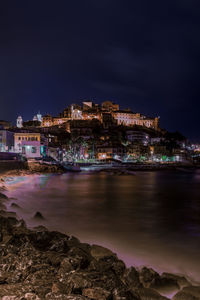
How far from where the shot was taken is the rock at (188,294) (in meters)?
4.34

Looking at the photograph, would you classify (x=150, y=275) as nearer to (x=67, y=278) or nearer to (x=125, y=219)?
(x=67, y=278)

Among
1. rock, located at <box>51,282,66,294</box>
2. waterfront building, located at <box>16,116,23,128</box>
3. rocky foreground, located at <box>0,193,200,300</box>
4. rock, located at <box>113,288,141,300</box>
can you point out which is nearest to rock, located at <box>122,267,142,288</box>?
rocky foreground, located at <box>0,193,200,300</box>

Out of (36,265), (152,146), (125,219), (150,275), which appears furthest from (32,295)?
(152,146)

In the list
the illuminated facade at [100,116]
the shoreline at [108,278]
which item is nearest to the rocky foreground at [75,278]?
the shoreline at [108,278]

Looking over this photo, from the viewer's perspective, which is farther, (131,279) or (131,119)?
(131,119)

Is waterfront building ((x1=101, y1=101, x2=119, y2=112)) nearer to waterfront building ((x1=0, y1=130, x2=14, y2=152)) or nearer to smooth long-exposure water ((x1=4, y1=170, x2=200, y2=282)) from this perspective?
waterfront building ((x1=0, y1=130, x2=14, y2=152))

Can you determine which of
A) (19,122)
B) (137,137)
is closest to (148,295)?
(137,137)

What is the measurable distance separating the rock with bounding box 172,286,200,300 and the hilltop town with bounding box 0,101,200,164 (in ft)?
179

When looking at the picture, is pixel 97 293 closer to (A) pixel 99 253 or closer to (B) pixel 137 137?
(A) pixel 99 253

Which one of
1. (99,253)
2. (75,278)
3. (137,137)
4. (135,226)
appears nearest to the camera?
(75,278)

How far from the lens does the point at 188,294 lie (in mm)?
4426

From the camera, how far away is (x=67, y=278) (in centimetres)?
428

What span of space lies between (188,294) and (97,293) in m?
1.69

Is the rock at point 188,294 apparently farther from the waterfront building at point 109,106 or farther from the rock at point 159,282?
the waterfront building at point 109,106
